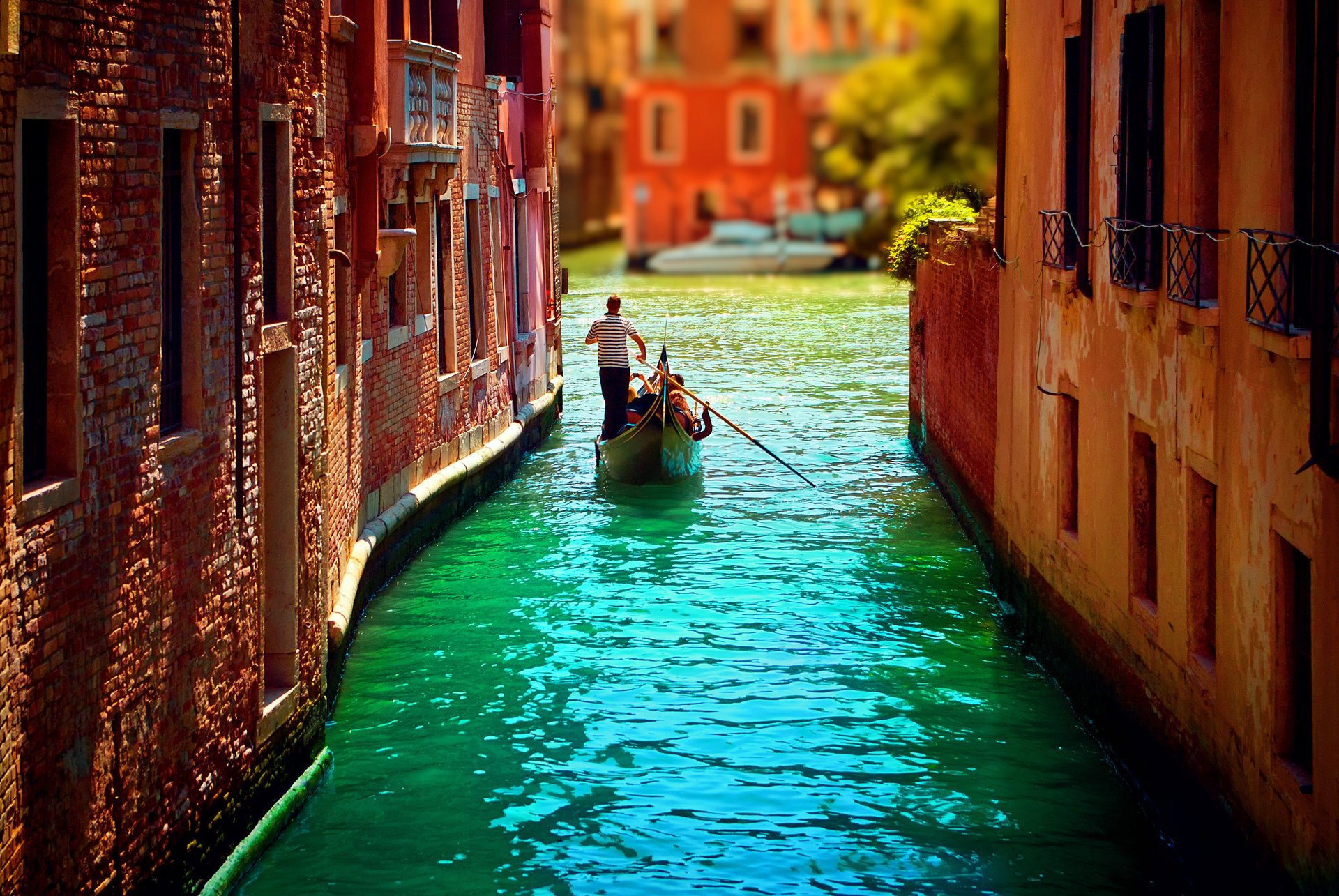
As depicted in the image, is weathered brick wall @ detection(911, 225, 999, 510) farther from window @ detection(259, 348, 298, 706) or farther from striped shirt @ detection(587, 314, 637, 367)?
window @ detection(259, 348, 298, 706)

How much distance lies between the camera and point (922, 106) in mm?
6547

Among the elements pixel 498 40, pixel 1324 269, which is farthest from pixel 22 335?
pixel 498 40

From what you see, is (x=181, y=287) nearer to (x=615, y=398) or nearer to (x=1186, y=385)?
(x=1186, y=385)

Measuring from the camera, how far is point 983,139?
745 cm

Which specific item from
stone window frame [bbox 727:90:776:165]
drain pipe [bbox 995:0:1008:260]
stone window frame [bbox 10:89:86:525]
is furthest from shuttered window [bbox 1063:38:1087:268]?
stone window frame [bbox 10:89:86:525]

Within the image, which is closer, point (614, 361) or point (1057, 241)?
point (1057, 241)

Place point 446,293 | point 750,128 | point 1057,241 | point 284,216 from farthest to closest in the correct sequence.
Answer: point 446,293 → point 1057,241 → point 284,216 → point 750,128

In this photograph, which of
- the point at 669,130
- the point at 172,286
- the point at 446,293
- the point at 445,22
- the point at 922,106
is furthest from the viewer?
the point at 446,293

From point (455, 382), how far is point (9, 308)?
10.1 m

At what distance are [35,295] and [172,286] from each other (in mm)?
1248

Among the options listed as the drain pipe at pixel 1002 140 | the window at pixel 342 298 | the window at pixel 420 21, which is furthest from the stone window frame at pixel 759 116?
the window at pixel 420 21

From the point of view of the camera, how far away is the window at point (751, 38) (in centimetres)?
480

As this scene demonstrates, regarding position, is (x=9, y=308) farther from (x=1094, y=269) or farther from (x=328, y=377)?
(x=1094, y=269)

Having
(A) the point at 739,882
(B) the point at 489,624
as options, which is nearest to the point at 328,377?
(B) the point at 489,624
